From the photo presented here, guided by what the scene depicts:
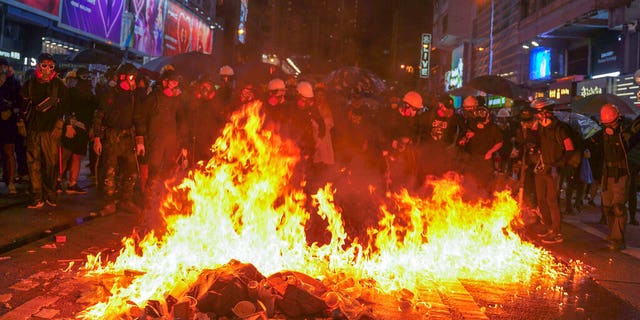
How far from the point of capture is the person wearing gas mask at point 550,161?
8688 millimetres

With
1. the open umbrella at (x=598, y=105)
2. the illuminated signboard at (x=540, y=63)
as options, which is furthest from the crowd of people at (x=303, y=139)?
the illuminated signboard at (x=540, y=63)

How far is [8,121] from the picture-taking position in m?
9.79

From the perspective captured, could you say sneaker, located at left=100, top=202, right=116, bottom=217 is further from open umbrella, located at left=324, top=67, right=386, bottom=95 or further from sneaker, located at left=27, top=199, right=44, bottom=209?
open umbrella, located at left=324, top=67, right=386, bottom=95

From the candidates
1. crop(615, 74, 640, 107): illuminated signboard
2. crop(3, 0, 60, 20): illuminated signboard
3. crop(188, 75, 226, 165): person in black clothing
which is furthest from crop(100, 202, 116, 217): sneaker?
crop(615, 74, 640, 107): illuminated signboard

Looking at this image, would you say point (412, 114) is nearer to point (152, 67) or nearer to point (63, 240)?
point (63, 240)

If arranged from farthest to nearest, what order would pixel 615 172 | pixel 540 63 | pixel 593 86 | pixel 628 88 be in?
pixel 540 63, pixel 593 86, pixel 628 88, pixel 615 172

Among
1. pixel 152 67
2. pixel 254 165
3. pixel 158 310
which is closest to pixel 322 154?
pixel 254 165

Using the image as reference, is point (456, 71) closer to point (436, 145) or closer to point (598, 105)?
point (598, 105)

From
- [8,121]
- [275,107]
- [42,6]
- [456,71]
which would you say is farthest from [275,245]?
[456,71]

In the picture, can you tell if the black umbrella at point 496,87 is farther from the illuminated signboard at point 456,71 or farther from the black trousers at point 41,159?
the illuminated signboard at point 456,71

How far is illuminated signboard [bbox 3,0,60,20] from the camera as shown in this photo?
16031 mm

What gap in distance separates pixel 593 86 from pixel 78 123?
61.7 feet

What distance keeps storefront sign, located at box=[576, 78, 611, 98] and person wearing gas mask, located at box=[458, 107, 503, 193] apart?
12773 millimetres

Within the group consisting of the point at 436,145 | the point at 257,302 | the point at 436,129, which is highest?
the point at 436,129
